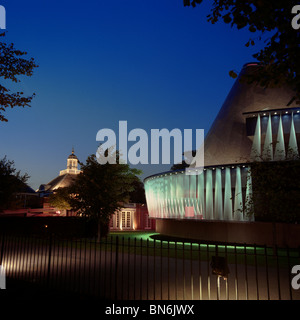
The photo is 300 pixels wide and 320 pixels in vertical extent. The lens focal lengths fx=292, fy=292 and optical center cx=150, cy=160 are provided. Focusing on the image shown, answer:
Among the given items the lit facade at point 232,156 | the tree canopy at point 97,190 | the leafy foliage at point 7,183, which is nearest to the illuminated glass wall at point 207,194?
the lit facade at point 232,156

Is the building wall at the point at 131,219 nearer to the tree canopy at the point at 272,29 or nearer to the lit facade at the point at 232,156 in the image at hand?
the lit facade at the point at 232,156

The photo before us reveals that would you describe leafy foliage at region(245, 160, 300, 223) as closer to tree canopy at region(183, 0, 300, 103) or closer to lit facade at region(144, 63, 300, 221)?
lit facade at region(144, 63, 300, 221)

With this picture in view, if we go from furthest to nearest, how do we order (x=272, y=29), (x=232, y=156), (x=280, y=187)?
(x=232, y=156), (x=280, y=187), (x=272, y=29)

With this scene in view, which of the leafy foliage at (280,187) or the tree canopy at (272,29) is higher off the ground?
the tree canopy at (272,29)

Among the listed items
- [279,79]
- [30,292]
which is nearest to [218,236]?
[30,292]

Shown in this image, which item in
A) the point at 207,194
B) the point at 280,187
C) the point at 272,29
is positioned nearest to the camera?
the point at 272,29

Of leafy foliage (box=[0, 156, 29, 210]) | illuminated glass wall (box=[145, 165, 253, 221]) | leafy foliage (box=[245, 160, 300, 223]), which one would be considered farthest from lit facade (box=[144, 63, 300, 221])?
leafy foliage (box=[0, 156, 29, 210])

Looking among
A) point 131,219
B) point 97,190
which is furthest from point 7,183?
point 131,219

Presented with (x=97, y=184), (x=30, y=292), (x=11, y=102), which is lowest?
(x=30, y=292)

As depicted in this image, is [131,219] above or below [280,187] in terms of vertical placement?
below

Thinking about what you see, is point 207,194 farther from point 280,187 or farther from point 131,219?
point 131,219

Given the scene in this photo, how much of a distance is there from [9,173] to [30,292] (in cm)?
1777
